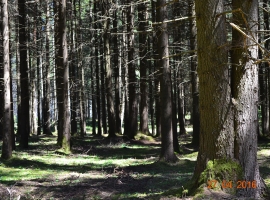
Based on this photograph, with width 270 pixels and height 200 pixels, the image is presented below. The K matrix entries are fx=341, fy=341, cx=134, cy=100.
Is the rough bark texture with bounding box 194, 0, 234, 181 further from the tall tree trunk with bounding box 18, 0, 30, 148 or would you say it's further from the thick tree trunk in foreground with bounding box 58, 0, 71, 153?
the tall tree trunk with bounding box 18, 0, 30, 148

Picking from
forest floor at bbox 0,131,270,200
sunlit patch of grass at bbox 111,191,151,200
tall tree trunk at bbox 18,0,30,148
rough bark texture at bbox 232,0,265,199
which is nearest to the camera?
rough bark texture at bbox 232,0,265,199

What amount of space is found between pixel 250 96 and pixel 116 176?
611cm

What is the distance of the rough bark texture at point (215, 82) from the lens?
19.3 feet

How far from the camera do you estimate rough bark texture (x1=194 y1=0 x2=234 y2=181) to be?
5879mm

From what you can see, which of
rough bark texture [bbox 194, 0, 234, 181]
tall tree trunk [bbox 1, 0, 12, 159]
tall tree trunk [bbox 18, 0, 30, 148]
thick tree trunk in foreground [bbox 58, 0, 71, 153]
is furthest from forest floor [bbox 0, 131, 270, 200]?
tall tree trunk [bbox 18, 0, 30, 148]

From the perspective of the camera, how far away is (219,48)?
19.2 ft

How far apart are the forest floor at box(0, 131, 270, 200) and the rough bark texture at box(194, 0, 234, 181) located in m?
0.87

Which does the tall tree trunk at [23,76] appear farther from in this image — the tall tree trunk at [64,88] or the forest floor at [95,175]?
the tall tree trunk at [64,88]

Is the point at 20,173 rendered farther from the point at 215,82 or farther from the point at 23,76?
the point at 215,82

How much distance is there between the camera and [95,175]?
442 inches

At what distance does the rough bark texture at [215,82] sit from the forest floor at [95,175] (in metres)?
0.87
